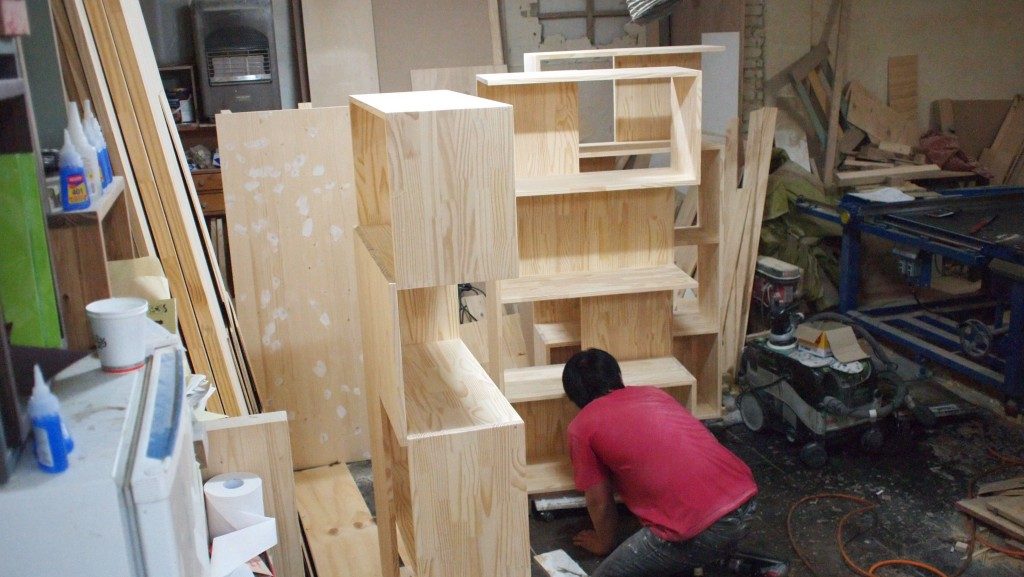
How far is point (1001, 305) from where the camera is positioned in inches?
190

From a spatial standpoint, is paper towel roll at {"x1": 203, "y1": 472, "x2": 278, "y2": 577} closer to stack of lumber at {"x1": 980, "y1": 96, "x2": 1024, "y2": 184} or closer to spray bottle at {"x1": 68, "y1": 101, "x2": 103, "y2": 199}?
spray bottle at {"x1": 68, "y1": 101, "x2": 103, "y2": 199}

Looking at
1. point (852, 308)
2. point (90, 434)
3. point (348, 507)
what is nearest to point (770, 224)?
point (852, 308)

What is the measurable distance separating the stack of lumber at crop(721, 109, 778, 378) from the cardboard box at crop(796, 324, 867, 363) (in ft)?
2.25

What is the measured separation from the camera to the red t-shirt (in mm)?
3047

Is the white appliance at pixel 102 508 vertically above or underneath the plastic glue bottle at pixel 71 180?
underneath

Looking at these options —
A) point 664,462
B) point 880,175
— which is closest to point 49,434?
point 664,462

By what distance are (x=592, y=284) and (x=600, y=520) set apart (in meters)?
0.94

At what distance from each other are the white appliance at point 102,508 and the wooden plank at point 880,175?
5.82 meters

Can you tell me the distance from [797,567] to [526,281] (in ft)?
5.01

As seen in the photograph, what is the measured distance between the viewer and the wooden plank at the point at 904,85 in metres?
6.75

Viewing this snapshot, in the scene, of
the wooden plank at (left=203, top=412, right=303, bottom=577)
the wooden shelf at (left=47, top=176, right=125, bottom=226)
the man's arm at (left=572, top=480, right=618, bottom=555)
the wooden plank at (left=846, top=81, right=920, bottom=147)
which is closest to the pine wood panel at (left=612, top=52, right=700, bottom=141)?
the man's arm at (left=572, top=480, right=618, bottom=555)

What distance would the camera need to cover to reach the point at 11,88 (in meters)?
1.32

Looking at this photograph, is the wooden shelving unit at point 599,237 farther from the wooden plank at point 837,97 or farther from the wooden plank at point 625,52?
the wooden plank at point 837,97

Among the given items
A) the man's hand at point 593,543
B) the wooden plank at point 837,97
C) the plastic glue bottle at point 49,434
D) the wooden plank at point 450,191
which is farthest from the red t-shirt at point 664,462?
the wooden plank at point 837,97
